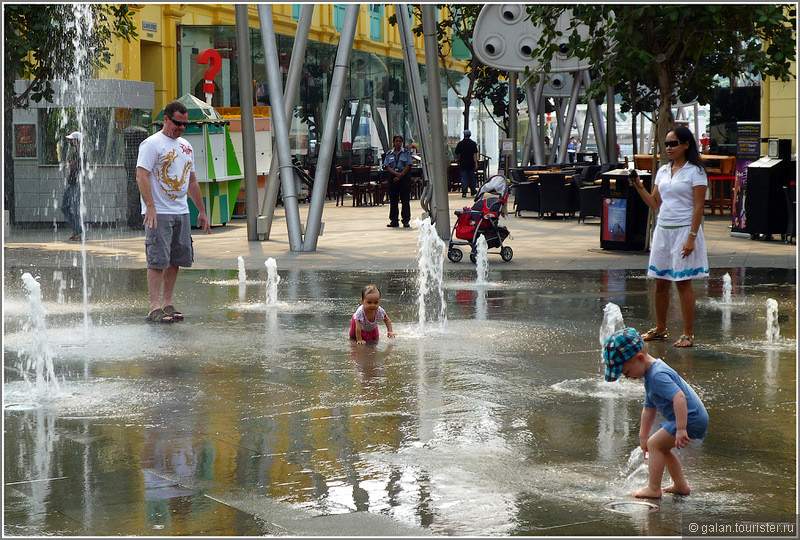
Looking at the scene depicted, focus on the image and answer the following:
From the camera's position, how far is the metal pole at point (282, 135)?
17344 millimetres

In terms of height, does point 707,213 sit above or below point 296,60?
below

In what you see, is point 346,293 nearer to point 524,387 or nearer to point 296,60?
point 524,387

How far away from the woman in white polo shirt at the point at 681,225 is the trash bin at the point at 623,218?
8.20m

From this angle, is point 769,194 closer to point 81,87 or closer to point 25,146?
point 25,146

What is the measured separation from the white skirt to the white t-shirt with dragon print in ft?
14.2

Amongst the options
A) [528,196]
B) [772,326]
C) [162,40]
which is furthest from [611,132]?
[772,326]

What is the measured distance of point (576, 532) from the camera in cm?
434

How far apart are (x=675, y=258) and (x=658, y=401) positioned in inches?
159

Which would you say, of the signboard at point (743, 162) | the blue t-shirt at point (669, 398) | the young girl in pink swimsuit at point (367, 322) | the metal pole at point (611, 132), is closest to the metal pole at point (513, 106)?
the metal pole at point (611, 132)

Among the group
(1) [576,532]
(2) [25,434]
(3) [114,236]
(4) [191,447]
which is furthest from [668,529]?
(3) [114,236]

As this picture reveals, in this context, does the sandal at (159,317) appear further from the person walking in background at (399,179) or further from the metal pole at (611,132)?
the metal pole at (611,132)

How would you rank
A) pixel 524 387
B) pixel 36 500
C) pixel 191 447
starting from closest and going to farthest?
pixel 36 500
pixel 191 447
pixel 524 387

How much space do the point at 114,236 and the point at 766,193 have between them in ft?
40.1

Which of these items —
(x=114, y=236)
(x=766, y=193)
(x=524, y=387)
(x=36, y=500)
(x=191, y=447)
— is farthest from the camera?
(x=114, y=236)
